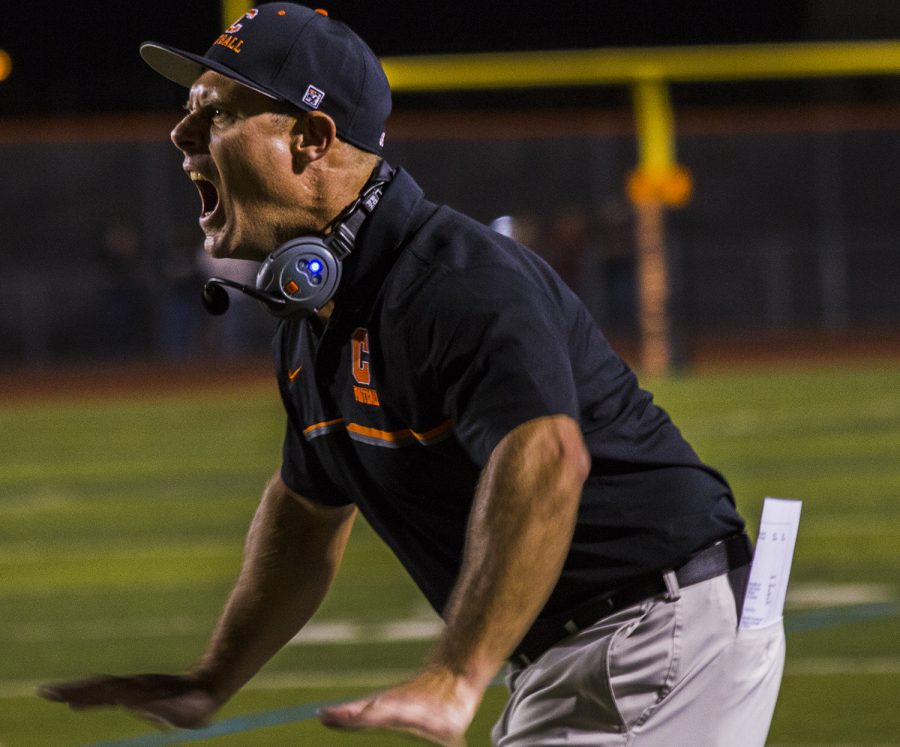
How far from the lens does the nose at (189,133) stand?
292 cm

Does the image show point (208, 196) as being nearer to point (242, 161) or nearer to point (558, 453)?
point (242, 161)

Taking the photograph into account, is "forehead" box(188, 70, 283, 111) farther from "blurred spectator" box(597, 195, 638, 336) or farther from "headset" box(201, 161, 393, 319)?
"blurred spectator" box(597, 195, 638, 336)

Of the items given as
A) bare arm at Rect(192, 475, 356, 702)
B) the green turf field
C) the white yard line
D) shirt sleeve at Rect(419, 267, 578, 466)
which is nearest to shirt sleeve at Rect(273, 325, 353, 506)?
bare arm at Rect(192, 475, 356, 702)

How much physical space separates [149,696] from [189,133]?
935mm

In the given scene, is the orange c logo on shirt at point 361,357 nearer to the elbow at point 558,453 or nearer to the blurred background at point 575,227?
the elbow at point 558,453

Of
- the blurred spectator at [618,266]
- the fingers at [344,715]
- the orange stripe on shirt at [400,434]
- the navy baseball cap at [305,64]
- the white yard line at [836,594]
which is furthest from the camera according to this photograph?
the blurred spectator at [618,266]

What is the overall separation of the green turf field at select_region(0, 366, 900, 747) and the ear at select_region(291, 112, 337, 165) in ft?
10.6

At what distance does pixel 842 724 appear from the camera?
5.79 m

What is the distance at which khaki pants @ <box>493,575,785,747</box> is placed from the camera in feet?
9.44

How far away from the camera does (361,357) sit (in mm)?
2828

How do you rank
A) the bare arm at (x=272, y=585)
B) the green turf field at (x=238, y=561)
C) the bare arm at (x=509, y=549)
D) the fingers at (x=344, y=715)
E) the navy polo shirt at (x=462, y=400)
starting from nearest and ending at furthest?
the fingers at (x=344, y=715)
the bare arm at (x=509, y=549)
the navy polo shirt at (x=462, y=400)
the bare arm at (x=272, y=585)
the green turf field at (x=238, y=561)

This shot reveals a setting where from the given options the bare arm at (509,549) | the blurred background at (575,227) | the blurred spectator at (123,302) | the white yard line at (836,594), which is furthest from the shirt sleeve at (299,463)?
the blurred spectator at (123,302)

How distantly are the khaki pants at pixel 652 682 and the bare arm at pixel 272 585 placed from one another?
1.89ft

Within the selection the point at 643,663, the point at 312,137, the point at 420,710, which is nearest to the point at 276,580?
the point at 643,663
